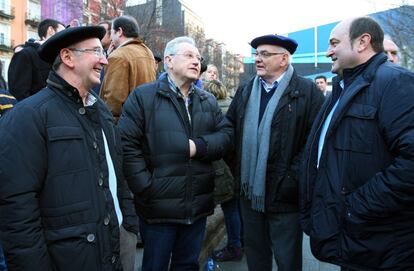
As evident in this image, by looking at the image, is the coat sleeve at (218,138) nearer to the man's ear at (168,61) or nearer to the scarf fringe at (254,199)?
the scarf fringe at (254,199)

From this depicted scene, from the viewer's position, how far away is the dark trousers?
11.0 feet

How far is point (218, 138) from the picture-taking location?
339cm

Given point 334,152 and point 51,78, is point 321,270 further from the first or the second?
point 51,78

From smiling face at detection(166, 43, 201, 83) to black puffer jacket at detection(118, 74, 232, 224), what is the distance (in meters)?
0.15

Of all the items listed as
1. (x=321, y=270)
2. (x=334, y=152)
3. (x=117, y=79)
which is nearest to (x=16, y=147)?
(x=334, y=152)

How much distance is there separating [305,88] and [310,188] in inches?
38.5

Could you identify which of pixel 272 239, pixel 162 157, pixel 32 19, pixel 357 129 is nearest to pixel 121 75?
Answer: pixel 162 157

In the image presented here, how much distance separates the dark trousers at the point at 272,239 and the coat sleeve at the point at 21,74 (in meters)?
2.75

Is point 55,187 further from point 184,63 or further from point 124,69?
point 124,69

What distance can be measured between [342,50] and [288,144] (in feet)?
2.95

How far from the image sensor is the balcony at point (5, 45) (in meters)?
36.4

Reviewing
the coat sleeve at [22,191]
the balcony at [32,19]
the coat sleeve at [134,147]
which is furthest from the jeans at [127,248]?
the balcony at [32,19]

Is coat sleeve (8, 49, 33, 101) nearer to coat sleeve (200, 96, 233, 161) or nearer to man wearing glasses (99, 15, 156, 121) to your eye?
man wearing glasses (99, 15, 156, 121)

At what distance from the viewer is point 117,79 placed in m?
4.09
